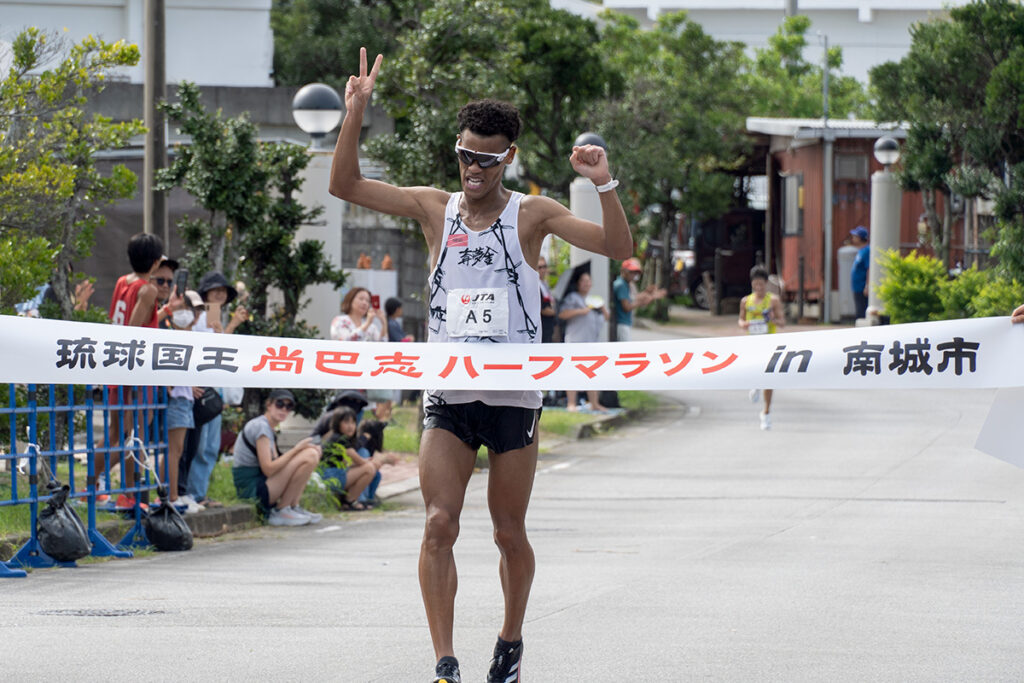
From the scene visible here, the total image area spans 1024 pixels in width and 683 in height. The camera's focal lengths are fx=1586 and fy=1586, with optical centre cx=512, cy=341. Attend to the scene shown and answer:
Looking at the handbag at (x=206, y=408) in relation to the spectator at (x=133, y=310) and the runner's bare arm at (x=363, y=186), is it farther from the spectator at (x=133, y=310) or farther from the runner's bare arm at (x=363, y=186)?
the runner's bare arm at (x=363, y=186)

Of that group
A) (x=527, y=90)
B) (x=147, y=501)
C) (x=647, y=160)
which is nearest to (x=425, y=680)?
(x=147, y=501)

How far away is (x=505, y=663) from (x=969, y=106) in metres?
19.0

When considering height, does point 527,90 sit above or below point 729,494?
above

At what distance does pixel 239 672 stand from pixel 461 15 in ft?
52.2

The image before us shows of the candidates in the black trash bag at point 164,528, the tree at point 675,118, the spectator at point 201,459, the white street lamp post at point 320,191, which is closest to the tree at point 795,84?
the tree at point 675,118

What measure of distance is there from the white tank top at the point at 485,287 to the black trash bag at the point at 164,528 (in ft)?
17.2

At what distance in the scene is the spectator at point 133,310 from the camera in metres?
10.8

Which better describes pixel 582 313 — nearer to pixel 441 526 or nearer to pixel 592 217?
pixel 592 217

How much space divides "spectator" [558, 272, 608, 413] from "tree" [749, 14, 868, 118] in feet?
80.1

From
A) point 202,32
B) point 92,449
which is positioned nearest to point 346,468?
point 92,449

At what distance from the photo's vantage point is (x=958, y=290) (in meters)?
23.6

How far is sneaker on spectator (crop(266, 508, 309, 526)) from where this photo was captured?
12.5m

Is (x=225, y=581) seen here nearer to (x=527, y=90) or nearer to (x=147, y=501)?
(x=147, y=501)

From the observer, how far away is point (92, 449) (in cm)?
1046
